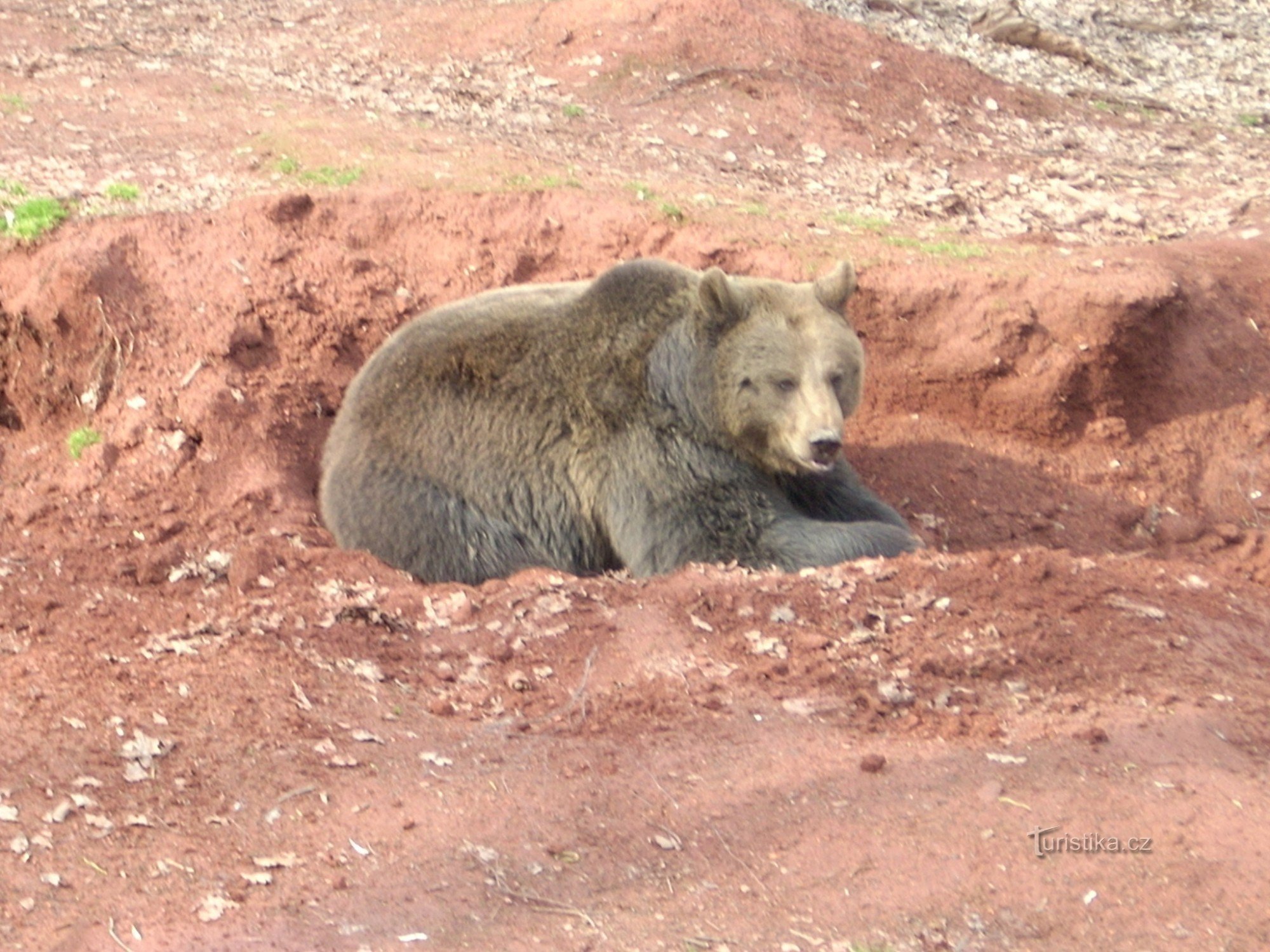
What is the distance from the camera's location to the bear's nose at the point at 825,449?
6.43 metres

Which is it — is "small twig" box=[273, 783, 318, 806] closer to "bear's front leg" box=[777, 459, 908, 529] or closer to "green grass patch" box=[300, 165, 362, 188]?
"bear's front leg" box=[777, 459, 908, 529]

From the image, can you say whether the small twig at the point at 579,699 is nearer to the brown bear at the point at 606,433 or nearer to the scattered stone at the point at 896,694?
the scattered stone at the point at 896,694

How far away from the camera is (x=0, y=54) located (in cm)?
1185

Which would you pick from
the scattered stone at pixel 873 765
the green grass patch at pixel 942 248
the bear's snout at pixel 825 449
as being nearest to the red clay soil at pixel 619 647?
the scattered stone at pixel 873 765

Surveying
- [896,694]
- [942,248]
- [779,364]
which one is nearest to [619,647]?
[896,694]

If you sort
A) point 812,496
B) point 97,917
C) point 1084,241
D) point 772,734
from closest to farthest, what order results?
point 97,917, point 772,734, point 812,496, point 1084,241

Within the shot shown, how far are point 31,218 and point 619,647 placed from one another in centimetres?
578

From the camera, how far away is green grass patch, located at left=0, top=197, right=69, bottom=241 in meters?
8.73

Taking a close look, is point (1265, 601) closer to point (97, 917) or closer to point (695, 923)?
point (695, 923)

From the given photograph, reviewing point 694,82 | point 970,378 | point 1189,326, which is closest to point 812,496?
point 970,378

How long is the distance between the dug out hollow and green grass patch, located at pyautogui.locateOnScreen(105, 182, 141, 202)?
16.3 inches

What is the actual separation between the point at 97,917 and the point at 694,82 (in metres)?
10.2

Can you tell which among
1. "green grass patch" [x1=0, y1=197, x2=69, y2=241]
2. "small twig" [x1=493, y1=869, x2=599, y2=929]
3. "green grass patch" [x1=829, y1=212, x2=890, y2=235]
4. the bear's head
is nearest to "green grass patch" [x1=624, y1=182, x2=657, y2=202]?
"green grass patch" [x1=829, y1=212, x2=890, y2=235]

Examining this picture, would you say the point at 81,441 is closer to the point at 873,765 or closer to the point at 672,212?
Answer: the point at 672,212
